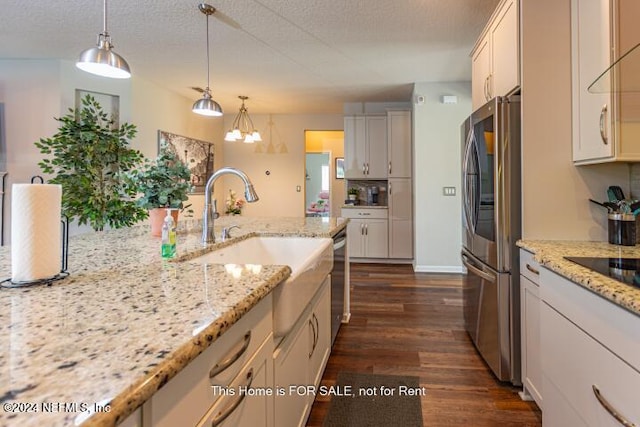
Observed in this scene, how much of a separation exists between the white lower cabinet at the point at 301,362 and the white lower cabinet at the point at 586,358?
3.14 ft

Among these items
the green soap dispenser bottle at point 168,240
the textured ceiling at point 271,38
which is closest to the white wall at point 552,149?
the textured ceiling at point 271,38

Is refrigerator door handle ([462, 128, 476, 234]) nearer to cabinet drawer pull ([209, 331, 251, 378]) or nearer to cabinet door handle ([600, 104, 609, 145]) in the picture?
cabinet door handle ([600, 104, 609, 145])

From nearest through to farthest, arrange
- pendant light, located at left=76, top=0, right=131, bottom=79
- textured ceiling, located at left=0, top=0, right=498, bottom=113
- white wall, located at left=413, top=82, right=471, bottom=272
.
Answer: pendant light, located at left=76, top=0, right=131, bottom=79, textured ceiling, located at left=0, top=0, right=498, bottom=113, white wall, located at left=413, top=82, right=471, bottom=272

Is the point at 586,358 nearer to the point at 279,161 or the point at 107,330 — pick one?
the point at 107,330

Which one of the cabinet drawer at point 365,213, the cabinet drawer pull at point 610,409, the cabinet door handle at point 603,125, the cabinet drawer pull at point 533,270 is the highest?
the cabinet door handle at point 603,125

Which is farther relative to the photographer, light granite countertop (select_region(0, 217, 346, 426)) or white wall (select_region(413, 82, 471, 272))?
white wall (select_region(413, 82, 471, 272))

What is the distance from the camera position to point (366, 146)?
5578mm

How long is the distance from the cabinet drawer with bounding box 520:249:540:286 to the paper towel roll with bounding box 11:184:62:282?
6.18ft

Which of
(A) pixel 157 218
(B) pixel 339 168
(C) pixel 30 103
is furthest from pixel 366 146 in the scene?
(C) pixel 30 103

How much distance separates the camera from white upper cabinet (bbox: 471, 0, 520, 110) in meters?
1.94

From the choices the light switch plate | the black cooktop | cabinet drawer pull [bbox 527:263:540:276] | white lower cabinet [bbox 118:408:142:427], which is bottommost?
Answer: white lower cabinet [bbox 118:408:142:427]

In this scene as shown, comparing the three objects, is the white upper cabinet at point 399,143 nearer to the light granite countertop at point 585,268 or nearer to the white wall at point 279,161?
the white wall at point 279,161

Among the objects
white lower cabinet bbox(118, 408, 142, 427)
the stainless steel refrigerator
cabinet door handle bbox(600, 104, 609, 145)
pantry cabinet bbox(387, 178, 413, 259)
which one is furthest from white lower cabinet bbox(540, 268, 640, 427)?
pantry cabinet bbox(387, 178, 413, 259)

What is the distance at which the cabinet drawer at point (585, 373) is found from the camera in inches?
36.5
